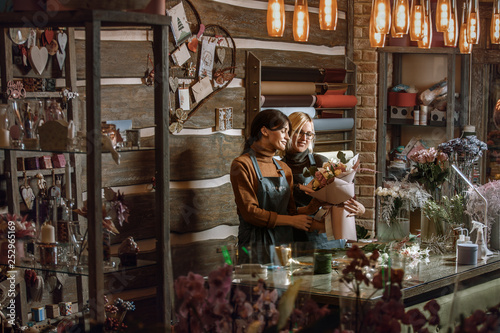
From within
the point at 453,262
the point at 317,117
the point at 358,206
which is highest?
the point at 317,117

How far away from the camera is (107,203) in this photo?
9.62ft

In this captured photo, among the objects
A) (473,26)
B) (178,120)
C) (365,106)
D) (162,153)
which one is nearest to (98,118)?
(162,153)

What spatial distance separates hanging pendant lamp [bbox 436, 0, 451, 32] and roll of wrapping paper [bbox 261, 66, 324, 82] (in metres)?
1.75

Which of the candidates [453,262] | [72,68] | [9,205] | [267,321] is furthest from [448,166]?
[267,321]

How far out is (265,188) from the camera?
16.5 ft

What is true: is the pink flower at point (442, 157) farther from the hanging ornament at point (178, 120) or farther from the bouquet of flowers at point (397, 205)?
the hanging ornament at point (178, 120)

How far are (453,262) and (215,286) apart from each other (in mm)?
3171

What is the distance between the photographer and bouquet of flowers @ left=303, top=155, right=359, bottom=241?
4.61 metres

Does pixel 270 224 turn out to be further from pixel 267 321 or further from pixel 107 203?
pixel 267 321

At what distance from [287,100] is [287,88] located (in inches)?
4.0

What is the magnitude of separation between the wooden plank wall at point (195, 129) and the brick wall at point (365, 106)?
730 millimetres

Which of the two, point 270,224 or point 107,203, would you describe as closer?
point 107,203

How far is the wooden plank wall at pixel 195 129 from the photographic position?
474 cm

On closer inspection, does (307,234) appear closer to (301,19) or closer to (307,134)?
(307,134)
